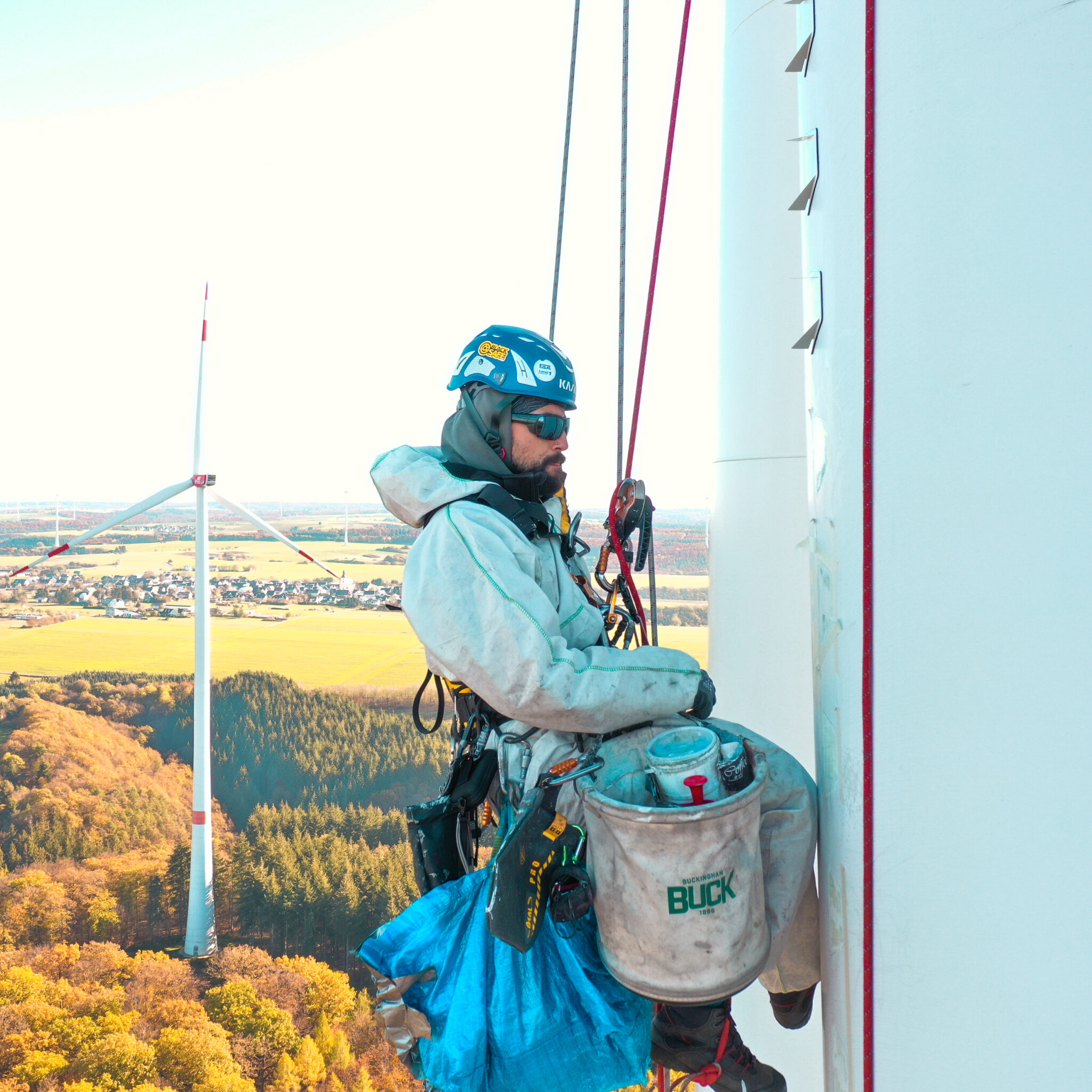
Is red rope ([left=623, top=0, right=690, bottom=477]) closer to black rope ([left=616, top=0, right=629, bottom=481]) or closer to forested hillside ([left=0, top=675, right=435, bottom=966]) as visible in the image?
black rope ([left=616, top=0, right=629, bottom=481])

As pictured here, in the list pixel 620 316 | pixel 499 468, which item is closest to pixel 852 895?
pixel 499 468

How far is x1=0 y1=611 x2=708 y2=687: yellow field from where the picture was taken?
89500mm

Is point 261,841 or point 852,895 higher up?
point 852,895

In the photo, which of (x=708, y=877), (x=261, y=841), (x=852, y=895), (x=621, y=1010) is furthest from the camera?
(x=261, y=841)

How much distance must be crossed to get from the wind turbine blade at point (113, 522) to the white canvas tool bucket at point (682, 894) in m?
25.5

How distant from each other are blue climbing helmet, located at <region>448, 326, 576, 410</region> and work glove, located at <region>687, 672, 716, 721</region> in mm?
1218

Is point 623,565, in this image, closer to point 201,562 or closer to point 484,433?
point 484,433

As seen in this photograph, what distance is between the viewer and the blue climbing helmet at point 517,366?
11.0 ft

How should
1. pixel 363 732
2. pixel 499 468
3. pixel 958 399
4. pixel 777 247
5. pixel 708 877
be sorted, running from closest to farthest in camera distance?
pixel 958 399 → pixel 708 877 → pixel 499 468 → pixel 777 247 → pixel 363 732

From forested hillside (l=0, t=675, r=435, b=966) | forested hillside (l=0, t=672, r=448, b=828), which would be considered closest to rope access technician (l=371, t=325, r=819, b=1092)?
forested hillside (l=0, t=675, r=435, b=966)

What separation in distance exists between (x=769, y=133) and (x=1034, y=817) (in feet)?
20.6

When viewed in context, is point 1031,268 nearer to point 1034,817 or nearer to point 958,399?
point 958,399

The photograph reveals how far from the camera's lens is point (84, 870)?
72938mm

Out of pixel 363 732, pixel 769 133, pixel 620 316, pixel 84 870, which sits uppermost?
pixel 769 133
